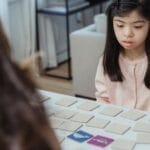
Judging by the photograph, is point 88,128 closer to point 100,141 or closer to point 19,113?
point 100,141

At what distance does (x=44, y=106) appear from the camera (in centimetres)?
40

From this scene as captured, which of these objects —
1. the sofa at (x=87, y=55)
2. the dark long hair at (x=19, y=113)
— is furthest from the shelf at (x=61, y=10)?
the dark long hair at (x=19, y=113)

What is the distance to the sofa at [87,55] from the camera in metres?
2.37

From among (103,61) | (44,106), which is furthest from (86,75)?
(44,106)

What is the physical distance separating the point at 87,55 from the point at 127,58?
2.52ft

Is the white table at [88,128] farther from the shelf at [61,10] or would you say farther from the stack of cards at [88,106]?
the shelf at [61,10]

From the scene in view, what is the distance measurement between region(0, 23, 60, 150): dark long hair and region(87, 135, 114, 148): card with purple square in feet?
1.97

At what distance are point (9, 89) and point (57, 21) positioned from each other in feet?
10.9

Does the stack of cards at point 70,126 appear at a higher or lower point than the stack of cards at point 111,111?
lower

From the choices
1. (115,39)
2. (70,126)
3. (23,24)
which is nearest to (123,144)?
(70,126)

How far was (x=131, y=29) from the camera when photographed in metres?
1.54

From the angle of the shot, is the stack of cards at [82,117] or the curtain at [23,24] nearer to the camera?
the stack of cards at [82,117]

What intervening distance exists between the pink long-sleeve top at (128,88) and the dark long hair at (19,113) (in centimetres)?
124

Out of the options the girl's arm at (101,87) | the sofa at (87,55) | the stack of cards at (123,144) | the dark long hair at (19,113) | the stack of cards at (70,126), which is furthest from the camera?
the sofa at (87,55)
